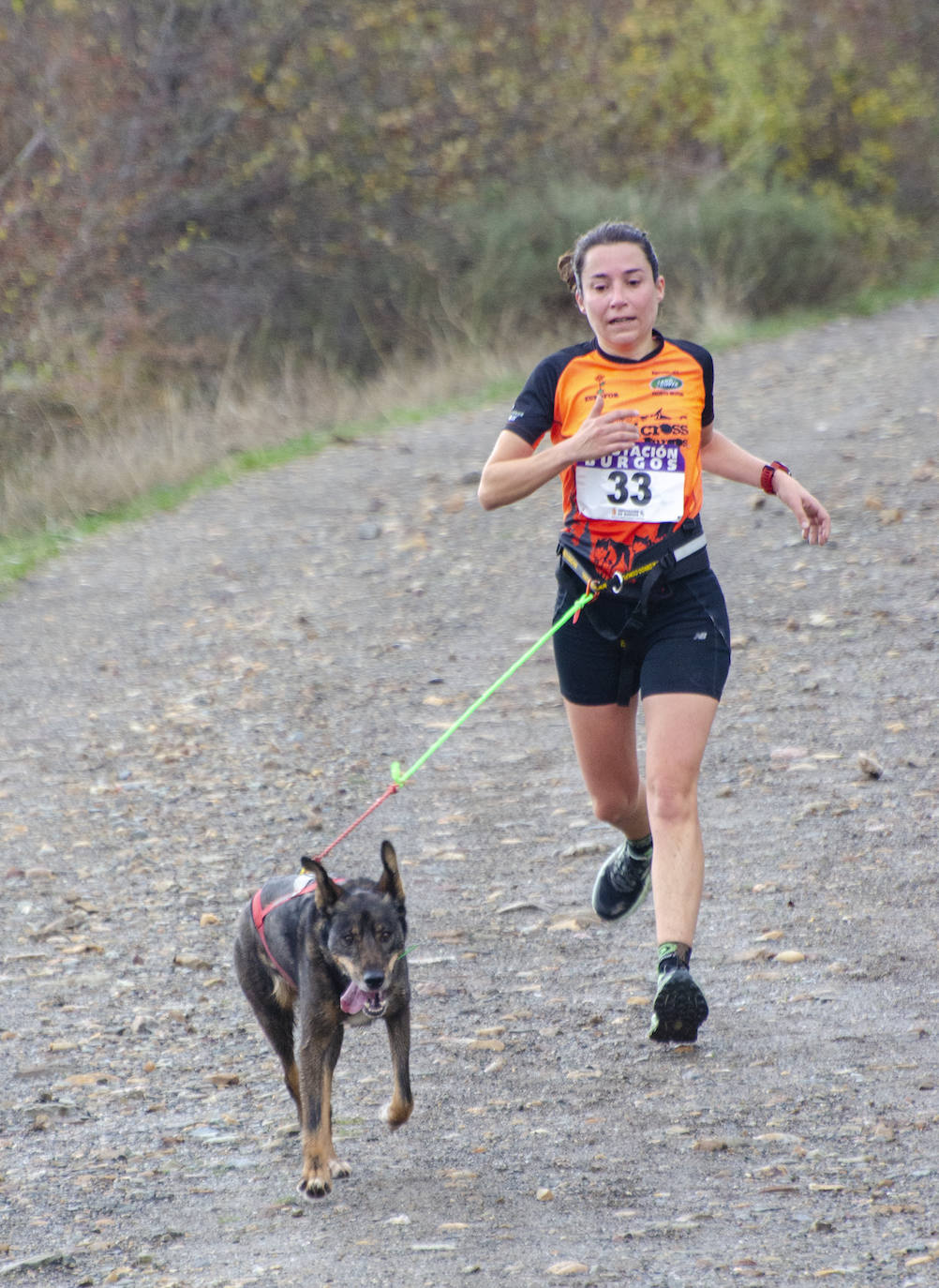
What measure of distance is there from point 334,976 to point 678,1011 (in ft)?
3.78

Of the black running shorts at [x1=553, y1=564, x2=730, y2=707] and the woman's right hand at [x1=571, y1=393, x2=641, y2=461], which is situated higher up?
the woman's right hand at [x1=571, y1=393, x2=641, y2=461]

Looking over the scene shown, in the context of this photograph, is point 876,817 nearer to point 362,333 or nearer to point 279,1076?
point 279,1076

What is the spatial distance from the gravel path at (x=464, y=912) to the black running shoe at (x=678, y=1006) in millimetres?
124

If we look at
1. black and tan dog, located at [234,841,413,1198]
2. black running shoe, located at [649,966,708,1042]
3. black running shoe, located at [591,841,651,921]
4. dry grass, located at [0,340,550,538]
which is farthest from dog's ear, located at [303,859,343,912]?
dry grass, located at [0,340,550,538]

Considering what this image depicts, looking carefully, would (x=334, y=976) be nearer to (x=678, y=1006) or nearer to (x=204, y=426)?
(x=678, y=1006)

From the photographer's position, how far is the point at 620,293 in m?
4.69

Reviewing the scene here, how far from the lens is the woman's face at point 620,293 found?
4.70m

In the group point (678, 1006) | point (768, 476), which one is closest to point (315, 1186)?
point (678, 1006)

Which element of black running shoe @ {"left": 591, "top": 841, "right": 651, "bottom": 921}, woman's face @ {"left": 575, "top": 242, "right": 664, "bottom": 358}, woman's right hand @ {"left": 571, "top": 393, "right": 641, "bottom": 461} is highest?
woman's face @ {"left": 575, "top": 242, "right": 664, "bottom": 358}

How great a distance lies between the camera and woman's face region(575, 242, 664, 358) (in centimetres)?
470

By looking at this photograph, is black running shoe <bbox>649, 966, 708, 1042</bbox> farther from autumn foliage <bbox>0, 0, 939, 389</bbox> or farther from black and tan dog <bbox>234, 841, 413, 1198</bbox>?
autumn foliage <bbox>0, 0, 939, 389</bbox>

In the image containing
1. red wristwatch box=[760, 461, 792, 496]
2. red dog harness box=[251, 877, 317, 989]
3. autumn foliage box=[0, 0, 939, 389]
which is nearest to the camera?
red dog harness box=[251, 877, 317, 989]

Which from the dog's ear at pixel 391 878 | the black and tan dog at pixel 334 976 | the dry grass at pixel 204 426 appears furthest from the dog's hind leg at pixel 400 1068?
the dry grass at pixel 204 426

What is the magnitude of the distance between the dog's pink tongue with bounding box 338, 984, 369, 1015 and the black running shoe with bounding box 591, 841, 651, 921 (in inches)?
70.7
